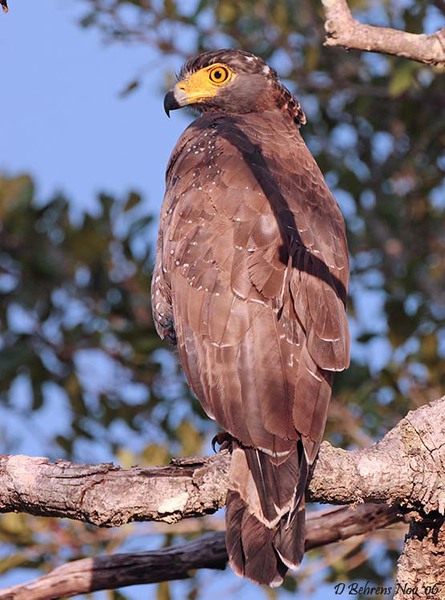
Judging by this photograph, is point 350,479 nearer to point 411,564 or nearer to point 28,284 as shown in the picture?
point 411,564

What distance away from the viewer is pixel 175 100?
6.65m

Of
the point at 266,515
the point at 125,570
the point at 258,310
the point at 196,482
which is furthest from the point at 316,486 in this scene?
the point at 125,570

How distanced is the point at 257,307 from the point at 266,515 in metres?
0.92

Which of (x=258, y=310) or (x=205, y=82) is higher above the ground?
(x=258, y=310)

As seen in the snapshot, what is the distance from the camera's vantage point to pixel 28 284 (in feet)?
23.5

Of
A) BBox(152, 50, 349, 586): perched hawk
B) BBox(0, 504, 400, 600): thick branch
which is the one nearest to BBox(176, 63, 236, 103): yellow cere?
BBox(152, 50, 349, 586): perched hawk

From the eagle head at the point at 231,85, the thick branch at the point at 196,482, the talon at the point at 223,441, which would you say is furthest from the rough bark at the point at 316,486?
the eagle head at the point at 231,85

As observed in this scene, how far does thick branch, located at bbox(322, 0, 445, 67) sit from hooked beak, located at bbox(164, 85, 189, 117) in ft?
6.41

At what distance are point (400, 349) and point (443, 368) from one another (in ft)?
1.11

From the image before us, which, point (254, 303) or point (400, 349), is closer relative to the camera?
point (254, 303)

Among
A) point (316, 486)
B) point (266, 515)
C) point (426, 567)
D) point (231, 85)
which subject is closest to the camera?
point (266, 515)

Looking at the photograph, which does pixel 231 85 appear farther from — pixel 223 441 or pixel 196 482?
pixel 196 482

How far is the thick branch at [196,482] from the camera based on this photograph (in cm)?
438

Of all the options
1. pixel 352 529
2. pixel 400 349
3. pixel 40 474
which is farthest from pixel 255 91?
pixel 40 474
